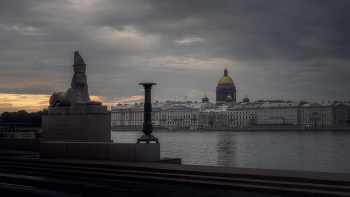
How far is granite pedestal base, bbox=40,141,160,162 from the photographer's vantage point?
11.7 m

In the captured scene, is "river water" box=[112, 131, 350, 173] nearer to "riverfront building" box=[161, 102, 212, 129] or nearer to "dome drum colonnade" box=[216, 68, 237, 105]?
"riverfront building" box=[161, 102, 212, 129]

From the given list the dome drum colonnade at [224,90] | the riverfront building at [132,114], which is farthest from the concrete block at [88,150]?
the dome drum colonnade at [224,90]

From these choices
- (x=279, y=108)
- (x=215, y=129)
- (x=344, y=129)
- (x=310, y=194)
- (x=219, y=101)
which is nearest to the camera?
(x=310, y=194)

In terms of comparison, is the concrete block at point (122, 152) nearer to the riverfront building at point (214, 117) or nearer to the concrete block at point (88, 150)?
the concrete block at point (88, 150)

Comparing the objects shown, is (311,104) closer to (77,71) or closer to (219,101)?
(219,101)

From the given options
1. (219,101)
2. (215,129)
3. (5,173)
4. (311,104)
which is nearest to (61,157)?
(5,173)

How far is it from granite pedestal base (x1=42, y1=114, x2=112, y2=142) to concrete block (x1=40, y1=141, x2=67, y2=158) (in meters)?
1.65

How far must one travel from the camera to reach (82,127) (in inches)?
596

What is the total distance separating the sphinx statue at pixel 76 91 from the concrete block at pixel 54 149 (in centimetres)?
255

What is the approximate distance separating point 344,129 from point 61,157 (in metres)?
94.9

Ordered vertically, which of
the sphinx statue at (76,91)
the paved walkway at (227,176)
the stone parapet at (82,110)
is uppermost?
the sphinx statue at (76,91)

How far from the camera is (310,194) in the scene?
7816 millimetres

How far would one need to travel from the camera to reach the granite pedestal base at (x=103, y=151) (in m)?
11.7

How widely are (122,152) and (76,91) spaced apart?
467 centimetres
